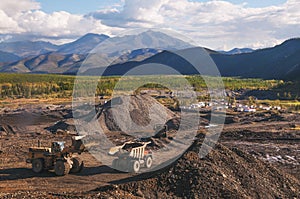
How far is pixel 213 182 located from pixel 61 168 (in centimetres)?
670

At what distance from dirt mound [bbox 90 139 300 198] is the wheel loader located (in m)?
2.95

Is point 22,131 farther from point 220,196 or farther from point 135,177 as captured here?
point 220,196

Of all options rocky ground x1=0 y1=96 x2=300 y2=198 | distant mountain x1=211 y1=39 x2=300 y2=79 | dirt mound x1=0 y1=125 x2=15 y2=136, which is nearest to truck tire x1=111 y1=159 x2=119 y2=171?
rocky ground x1=0 y1=96 x2=300 y2=198

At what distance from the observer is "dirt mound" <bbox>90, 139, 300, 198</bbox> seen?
1386 cm

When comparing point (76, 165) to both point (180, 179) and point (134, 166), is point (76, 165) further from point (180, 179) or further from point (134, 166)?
point (180, 179)

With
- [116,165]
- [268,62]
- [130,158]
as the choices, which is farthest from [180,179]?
[268,62]

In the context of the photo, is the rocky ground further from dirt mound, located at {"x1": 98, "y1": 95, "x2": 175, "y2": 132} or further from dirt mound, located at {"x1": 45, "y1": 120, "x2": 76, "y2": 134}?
dirt mound, located at {"x1": 98, "y1": 95, "x2": 175, "y2": 132}

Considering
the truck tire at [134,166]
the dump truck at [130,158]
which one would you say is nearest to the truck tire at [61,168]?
the dump truck at [130,158]

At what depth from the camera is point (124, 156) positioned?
55.2 feet

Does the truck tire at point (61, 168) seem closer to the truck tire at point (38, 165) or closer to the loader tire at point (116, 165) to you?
the truck tire at point (38, 165)

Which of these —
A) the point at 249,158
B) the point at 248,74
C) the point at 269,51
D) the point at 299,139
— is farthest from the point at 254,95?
the point at 269,51

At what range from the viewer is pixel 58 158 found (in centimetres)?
1680

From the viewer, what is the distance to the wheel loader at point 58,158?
16.4 meters

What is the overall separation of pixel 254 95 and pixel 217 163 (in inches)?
2394
